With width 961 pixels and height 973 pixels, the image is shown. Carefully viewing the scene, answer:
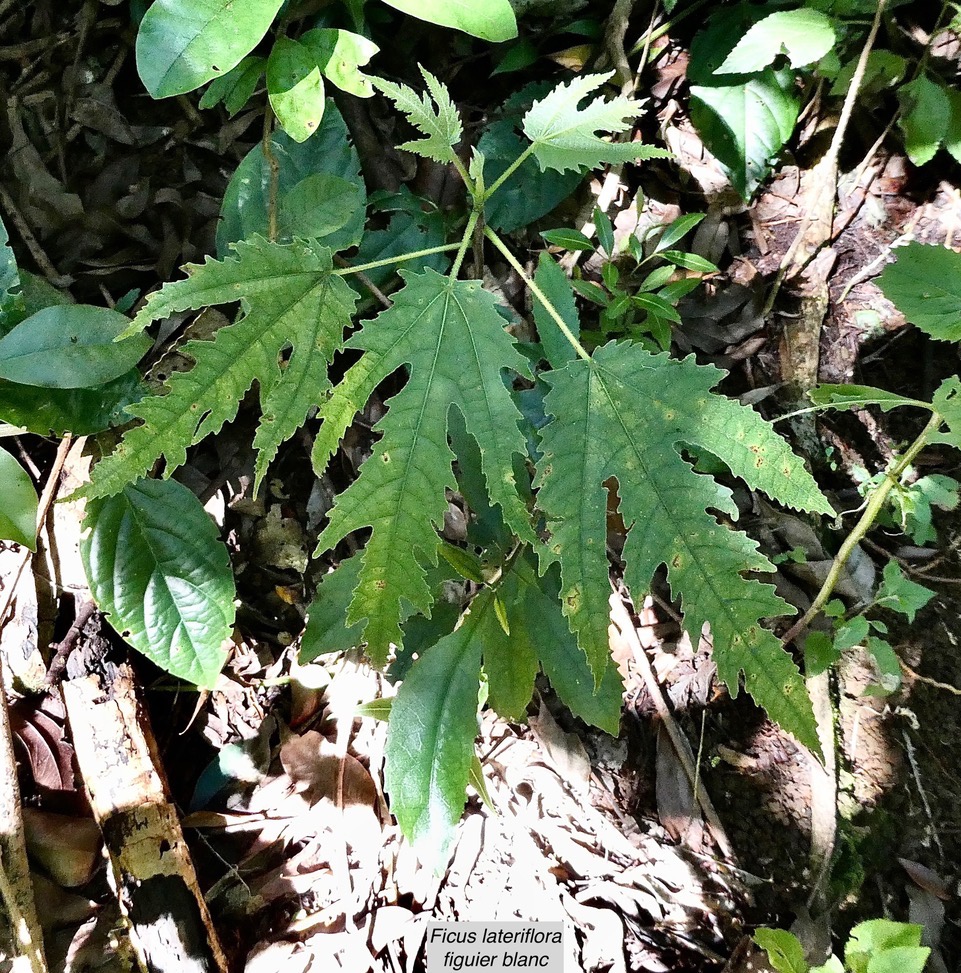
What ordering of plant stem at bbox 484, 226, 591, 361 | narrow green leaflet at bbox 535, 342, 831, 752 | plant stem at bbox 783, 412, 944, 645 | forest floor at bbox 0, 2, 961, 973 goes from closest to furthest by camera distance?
narrow green leaflet at bbox 535, 342, 831, 752 → plant stem at bbox 484, 226, 591, 361 → plant stem at bbox 783, 412, 944, 645 → forest floor at bbox 0, 2, 961, 973

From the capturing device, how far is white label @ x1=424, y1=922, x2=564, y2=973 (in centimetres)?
124

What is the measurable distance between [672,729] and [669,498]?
793 mm

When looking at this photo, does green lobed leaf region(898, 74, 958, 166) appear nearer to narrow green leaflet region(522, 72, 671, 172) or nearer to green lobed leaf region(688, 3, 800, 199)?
green lobed leaf region(688, 3, 800, 199)

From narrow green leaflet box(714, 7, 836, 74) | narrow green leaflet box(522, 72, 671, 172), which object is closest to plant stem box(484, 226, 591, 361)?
narrow green leaflet box(522, 72, 671, 172)

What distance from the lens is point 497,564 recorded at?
1121 mm

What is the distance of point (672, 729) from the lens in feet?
4.71

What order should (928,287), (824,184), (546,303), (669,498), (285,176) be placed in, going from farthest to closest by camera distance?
(824,184)
(285,176)
(928,287)
(546,303)
(669,498)

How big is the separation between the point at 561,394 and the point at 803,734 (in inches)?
19.0

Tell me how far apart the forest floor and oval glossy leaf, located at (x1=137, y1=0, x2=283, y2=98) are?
504 millimetres

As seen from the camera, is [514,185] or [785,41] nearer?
[785,41]

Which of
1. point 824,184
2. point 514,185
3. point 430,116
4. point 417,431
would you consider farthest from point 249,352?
point 824,184

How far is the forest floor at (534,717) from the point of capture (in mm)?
1344

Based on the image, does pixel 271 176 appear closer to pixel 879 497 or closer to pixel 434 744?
pixel 434 744

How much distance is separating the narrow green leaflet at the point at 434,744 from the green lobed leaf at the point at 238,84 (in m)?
1.01
